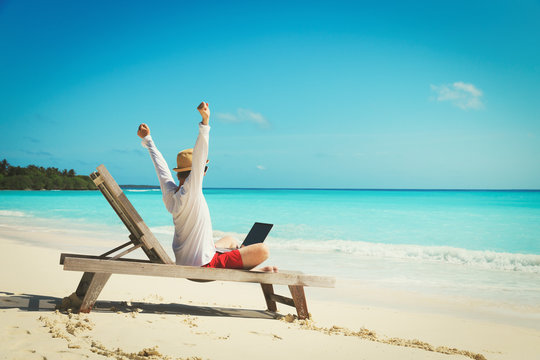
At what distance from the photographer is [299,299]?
16.1 ft

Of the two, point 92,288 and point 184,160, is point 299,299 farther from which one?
point 92,288

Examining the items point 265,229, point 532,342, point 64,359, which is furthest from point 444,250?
point 64,359

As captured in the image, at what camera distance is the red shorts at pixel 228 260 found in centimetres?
449

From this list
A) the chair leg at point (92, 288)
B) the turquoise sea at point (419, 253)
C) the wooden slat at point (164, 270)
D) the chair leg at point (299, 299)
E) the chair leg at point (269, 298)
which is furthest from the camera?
the turquoise sea at point (419, 253)

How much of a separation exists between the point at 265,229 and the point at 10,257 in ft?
21.7

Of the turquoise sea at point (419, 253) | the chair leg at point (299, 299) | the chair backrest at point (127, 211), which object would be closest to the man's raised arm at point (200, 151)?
the chair backrest at point (127, 211)

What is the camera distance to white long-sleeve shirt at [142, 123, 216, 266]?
4.04 m

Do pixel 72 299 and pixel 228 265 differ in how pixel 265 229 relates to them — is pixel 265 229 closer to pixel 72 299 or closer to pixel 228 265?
pixel 228 265

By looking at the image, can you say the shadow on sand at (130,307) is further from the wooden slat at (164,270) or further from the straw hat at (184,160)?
the straw hat at (184,160)

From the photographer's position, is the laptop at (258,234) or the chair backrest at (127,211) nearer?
the chair backrest at (127,211)

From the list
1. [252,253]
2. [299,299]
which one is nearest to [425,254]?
[299,299]

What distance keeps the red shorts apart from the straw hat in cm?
93

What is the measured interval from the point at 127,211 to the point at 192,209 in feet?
1.98

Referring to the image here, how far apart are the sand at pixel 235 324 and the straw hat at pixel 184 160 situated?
1454 mm
